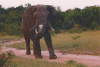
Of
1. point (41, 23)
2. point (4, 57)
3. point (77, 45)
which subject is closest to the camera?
point (4, 57)

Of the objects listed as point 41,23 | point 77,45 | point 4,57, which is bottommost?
point 77,45

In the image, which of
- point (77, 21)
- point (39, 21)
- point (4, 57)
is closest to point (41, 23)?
point (39, 21)

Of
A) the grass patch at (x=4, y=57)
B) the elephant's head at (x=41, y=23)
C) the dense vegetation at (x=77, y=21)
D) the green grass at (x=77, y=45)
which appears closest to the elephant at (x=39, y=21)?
the elephant's head at (x=41, y=23)

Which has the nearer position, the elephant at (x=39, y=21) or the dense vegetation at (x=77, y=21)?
the elephant at (x=39, y=21)

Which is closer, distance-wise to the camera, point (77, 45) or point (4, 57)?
point (4, 57)

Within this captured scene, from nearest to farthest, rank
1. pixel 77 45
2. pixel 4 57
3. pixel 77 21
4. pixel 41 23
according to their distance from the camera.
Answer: pixel 4 57
pixel 41 23
pixel 77 45
pixel 77 21

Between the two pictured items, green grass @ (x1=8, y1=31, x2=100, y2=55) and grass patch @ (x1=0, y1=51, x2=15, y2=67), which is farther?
green grass @ (x1=8, y1=31, x2=100, y2=55)

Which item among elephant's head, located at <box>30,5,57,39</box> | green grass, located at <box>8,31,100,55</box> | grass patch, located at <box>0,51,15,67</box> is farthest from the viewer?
green grass, located at <box>8,31,100,55</box>

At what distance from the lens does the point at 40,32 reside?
514 centimetres

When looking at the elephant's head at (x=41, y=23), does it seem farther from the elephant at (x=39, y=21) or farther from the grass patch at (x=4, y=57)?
the grass patch at (x=4, y=57)

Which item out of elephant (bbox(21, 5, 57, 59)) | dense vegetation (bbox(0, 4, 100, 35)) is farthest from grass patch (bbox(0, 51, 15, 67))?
dense vegetation (bbox(0, 4, 100, 35))

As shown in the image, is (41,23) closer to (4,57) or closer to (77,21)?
(4,57)

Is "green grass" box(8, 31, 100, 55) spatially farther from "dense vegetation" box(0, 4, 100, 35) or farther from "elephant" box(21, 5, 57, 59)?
"dense vegetation" box(0, 4, 100, 35)

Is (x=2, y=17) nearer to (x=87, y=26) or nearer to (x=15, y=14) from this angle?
(x=15, y=14)
